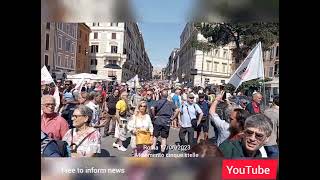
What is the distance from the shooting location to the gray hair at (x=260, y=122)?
167 inches

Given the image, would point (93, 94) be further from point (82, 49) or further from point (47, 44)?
point (47, 44)

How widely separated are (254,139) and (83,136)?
165cm

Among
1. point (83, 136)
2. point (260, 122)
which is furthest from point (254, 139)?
point (83, 136)

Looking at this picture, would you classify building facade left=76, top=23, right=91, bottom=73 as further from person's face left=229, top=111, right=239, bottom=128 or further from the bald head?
the bald head

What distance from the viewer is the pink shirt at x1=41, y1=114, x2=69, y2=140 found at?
402cm

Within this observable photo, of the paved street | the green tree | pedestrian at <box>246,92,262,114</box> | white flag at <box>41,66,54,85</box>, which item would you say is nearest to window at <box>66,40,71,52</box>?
white flag at <box>41,66,54,85</box>

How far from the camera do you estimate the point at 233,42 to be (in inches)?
166

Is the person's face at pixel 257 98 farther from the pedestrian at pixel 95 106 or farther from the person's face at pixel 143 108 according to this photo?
the pedestrian at pixel 95 106

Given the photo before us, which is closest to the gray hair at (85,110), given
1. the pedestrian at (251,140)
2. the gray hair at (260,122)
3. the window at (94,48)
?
the window at (94,48)

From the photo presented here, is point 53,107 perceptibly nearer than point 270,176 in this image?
Yes
